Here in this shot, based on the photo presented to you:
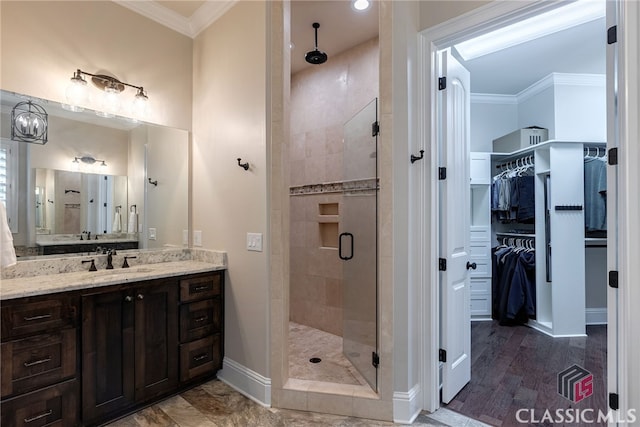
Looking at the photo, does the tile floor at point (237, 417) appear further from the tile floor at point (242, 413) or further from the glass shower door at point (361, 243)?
the glass shower door at point (361, 243)

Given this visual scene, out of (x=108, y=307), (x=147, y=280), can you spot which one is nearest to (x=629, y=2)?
(x=147, y=280)

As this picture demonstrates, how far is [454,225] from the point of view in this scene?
2.29m

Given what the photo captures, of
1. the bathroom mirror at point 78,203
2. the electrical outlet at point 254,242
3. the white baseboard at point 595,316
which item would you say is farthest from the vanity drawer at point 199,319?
the white baseboard at point 595,316

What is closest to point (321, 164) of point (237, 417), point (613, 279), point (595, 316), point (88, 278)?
point (88, 278)

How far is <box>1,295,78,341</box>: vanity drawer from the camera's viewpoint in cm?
161

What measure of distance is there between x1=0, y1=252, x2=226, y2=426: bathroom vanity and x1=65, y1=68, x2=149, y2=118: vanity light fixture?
126 centimetres

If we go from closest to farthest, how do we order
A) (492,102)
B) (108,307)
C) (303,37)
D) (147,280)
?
(108,307) → (147,280) → (303,37) → (492,102)

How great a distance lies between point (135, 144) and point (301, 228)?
1.89 m

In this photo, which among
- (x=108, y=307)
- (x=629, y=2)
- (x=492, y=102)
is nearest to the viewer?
(x=629, y=2)

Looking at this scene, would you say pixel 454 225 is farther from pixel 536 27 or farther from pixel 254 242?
pixel 536 27

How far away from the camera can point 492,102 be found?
473 centimetres

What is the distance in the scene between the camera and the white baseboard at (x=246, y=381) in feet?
7.25

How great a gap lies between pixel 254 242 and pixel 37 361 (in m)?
1.35

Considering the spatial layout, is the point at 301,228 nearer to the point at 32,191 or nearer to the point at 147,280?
the point at 147,280
